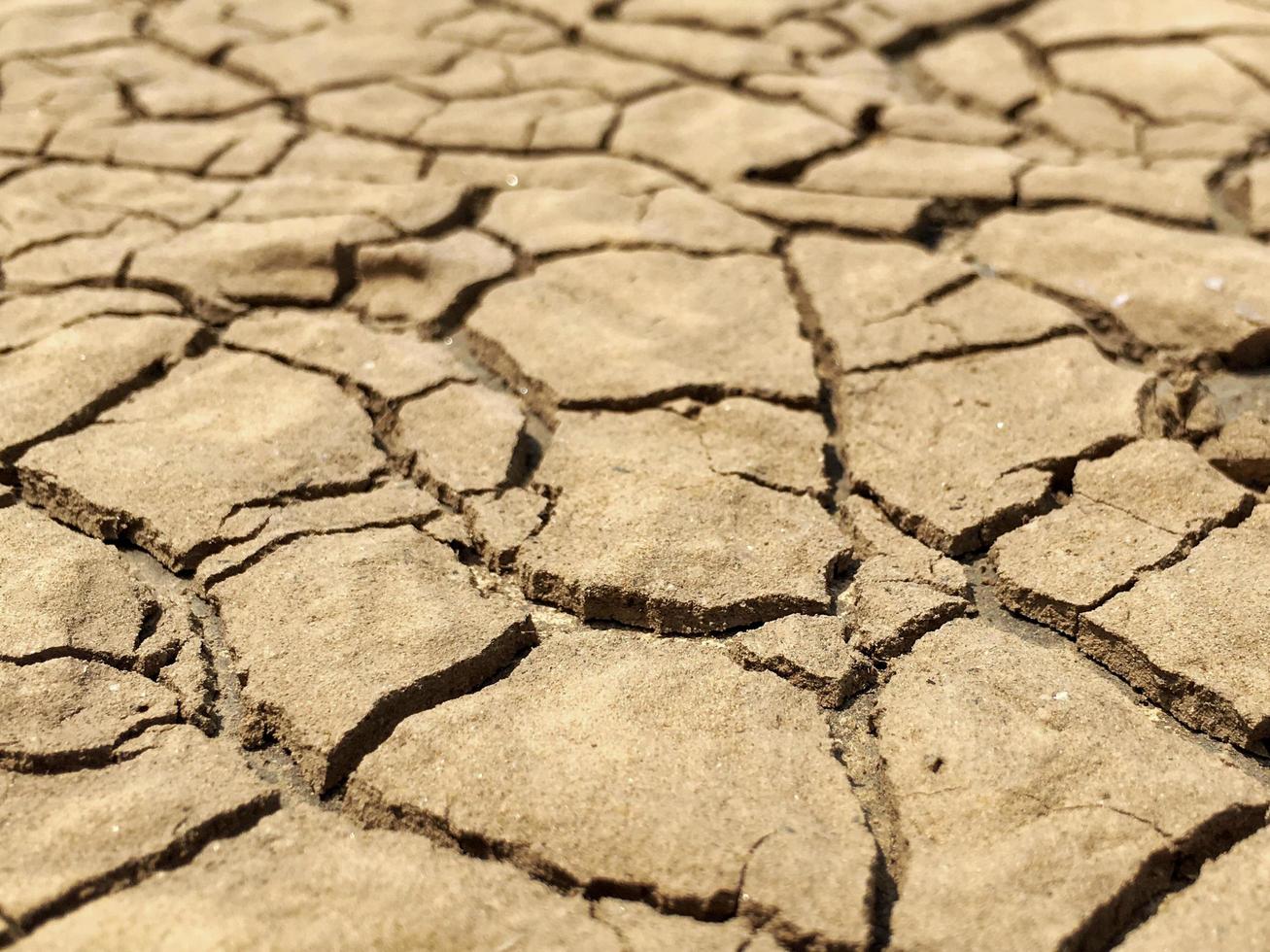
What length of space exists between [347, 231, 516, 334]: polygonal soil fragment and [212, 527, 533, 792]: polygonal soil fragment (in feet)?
2.02

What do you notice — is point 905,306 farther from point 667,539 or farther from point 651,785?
point 651,785

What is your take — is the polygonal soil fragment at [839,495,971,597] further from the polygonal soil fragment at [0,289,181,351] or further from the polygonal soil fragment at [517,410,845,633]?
the polygonal soil fragment at [0,289,181,351]

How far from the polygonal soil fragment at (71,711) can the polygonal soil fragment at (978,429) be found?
3.38ft

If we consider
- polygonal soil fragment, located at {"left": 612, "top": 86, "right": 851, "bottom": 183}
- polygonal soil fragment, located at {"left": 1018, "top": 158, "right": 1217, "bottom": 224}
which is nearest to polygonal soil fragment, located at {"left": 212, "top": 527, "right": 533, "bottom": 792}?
polygonal soil fragment, located at {"left": 612, "top": 86, "right": 851, "bottom": 183}

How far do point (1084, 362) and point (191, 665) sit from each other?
1.45 m

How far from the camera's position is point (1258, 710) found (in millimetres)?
1437

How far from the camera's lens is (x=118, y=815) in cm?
129

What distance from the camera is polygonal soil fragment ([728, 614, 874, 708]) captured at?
1501mm

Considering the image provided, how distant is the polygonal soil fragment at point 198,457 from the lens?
1.73 metres

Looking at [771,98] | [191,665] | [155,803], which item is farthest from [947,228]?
[155,803]

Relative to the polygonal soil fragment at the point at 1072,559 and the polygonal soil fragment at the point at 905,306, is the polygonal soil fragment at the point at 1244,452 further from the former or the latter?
the polygonal soil fragment at the point at 905,306

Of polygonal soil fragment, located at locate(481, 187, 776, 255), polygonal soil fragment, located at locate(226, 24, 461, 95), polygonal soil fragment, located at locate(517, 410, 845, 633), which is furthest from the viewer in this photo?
polygonal soil fragment, located at locate(226, 24, 461, 95)

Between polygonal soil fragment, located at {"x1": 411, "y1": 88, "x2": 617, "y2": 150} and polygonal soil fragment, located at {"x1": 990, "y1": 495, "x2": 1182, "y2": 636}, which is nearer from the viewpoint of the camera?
polygonal soil fragment, located at {"x1": 990, "y1": 495, "x2": 1182, "y2": 636}

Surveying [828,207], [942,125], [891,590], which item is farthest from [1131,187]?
[891,590]
